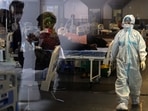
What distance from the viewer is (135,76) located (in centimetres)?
493

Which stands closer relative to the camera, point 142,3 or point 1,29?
point 1,29

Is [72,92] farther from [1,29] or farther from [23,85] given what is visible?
[1,29]

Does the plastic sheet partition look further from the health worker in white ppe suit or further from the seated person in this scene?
the health worker in white ppe suit

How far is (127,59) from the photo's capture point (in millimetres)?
4844

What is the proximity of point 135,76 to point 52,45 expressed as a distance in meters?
1.37

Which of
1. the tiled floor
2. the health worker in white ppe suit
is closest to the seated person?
the tiled floor

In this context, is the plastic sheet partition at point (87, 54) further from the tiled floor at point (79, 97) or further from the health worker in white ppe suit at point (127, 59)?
the health worker in white ppe suit at point (127, 59)

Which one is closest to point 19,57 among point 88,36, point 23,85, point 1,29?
point 23,85

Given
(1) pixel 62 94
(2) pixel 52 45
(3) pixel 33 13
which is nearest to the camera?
(2) pixel 52 45

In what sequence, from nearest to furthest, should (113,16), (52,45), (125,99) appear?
1. (125,99)
2. (52,45)
3. (113,16)

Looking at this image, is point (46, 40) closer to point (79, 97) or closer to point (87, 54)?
point (87, 54)

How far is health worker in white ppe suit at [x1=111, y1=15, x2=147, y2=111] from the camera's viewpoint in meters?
4.84

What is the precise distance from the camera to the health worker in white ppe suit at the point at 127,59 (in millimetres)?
4840

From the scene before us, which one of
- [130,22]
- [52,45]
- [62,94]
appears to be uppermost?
[130,22]
